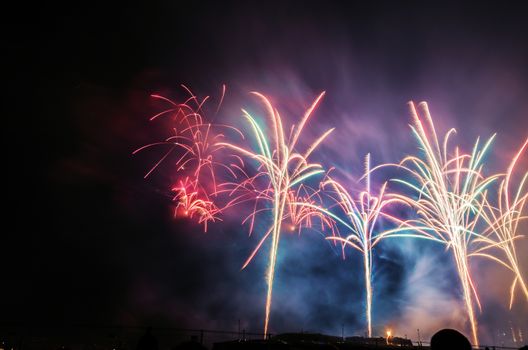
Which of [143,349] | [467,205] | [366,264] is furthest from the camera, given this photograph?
[366,264]

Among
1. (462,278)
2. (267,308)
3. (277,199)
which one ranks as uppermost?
(277,199)

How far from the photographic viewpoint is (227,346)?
24422mm

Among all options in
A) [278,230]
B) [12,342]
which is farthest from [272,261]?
[12,342]

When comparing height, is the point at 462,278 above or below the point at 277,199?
below

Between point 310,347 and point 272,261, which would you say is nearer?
point 310,347

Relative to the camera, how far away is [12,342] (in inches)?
906

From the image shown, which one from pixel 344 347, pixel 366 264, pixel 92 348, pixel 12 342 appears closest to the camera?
pixel 12 342

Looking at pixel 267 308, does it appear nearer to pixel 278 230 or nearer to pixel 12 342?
pixel 278 230

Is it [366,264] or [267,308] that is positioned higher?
[366,264]

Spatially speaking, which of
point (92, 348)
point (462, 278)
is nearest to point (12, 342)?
point (92, 348)

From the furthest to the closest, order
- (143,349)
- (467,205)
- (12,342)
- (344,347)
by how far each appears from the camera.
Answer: (467,205) < (344,347) < (12,342) < (143,349)

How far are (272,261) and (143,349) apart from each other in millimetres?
21860

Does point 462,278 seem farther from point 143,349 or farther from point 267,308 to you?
point 143,349

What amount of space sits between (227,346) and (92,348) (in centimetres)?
3283
